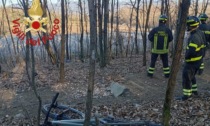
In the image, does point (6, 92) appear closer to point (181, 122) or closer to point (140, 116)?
point (140, 116)

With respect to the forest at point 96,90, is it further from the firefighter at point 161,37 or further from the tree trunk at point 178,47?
the firefighter at point 161,37

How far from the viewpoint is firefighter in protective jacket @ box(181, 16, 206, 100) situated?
6.96m

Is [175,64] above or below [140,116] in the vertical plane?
above

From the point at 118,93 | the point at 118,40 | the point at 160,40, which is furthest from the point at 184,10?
the point at 118,40

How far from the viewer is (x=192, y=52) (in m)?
6.98

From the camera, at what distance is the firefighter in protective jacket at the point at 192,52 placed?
22.8 feet

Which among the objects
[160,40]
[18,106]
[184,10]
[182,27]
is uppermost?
[184,10]

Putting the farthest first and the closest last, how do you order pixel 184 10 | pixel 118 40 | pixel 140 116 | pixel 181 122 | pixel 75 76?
pixel 118 40 < pixel 75 76 < pixel 140 116 < pixel 181 122 < pixel 184 10

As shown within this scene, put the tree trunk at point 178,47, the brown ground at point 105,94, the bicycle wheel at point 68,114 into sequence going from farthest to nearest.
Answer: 1. the brown ground at point 105,94
2. the bicycle wheel at point 68,114
3. the tree trunk at point 178,47

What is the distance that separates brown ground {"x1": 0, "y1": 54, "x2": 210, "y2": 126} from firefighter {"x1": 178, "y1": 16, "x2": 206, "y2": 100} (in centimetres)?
50

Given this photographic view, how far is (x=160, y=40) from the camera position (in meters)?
9.63

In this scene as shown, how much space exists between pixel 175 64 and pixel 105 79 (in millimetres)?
6781

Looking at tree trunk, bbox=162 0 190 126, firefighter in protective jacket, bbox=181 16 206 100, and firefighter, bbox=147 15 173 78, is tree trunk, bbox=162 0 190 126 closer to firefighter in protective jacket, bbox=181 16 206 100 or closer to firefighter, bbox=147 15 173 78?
firefighter in protective jacket, bbox=181 16 206 100

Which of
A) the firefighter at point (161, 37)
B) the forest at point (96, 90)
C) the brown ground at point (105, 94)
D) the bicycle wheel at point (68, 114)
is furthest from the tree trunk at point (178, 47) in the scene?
the firefighter at point (161, 37)
